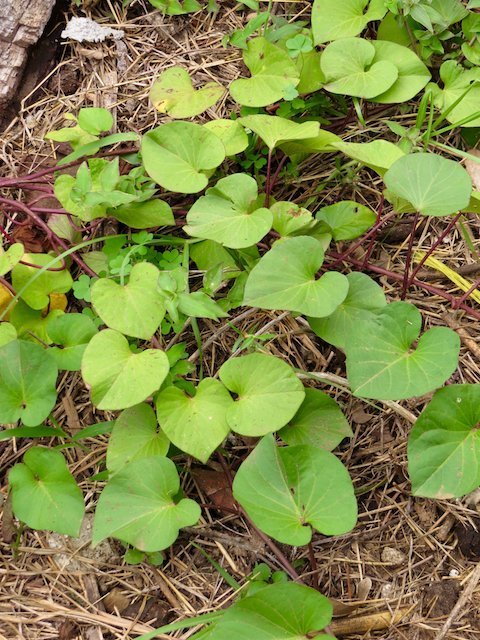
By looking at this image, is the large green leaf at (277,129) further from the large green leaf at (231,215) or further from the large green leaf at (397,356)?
the large green leaf at (397,356)

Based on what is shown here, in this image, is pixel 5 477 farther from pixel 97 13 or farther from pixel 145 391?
pixel 97 13

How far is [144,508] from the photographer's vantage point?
125 cm

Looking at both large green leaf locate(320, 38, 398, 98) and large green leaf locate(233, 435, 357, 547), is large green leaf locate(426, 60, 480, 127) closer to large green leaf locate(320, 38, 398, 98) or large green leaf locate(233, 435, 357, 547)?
large green leaf locate(320, 38, 398, 98)

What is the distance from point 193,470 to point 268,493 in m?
0.27

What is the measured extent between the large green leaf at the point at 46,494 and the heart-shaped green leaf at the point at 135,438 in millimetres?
96

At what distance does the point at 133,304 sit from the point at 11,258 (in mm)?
330

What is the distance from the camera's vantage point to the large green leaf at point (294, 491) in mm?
1167

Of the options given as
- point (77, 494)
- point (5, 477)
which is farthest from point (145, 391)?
point (5, 477)

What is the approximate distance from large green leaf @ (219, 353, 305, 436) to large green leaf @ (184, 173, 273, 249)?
0.26 m

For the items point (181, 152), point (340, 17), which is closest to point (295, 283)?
point (181, 152)

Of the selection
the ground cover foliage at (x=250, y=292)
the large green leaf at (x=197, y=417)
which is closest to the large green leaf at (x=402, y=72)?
the ground cover foliage at (x=250, y=292)

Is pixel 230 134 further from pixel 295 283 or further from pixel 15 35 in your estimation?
pixel 15 35

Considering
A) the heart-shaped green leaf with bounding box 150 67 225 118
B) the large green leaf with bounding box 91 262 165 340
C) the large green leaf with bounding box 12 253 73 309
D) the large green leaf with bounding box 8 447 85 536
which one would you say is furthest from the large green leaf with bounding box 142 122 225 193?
the large green leaf with bounding box 8 447 85 536

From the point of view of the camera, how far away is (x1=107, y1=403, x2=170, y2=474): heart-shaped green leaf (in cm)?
134
